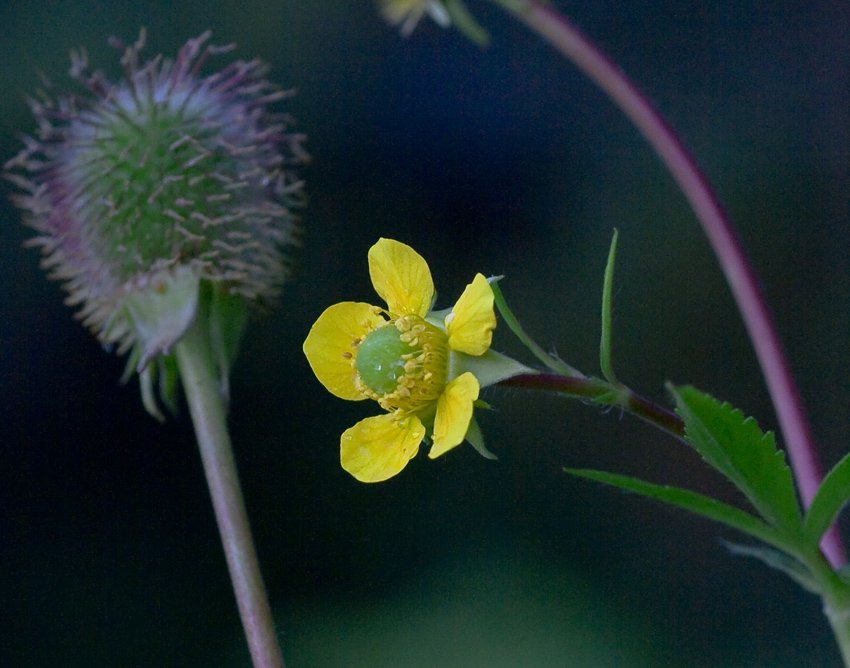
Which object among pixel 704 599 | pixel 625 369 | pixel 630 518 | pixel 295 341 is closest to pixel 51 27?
pixel 295 341

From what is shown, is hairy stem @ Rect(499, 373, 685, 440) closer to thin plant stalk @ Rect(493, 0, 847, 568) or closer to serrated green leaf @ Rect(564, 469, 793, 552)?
serrated green leaf @ Rect(564, 469, 793, 552)

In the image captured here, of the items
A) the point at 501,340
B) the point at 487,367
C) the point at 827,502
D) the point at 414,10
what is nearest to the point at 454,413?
the point at 487,367

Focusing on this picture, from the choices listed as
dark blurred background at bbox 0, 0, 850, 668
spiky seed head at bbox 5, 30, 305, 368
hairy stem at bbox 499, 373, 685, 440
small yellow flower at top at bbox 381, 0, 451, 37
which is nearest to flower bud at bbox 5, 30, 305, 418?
spiky seed head at bbox 5, 30, 305, 368

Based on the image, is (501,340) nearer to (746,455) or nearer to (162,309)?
(162,309)

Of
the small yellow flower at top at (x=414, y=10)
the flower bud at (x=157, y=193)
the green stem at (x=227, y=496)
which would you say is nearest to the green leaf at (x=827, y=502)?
the green stem at (x=227, y=496)

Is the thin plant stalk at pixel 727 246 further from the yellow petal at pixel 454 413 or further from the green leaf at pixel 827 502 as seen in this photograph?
the yellow petal at pixel 454 413

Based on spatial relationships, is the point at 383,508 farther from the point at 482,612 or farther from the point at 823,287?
the point at 823,287

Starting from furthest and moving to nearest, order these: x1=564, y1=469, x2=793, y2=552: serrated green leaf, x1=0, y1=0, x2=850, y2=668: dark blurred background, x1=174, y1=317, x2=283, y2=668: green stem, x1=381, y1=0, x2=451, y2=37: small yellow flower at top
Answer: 1. x1=0, y1=0, x2=850, y2=668: dark blurred background
2. x1=381, y1=0, x2=451, y2=37: small yellow flower at top
3. x1=174, y1=317, x2=283, y2=668: green stem
4. x1=564, y1=469, x2=793, y2=552: serrated green leaf
